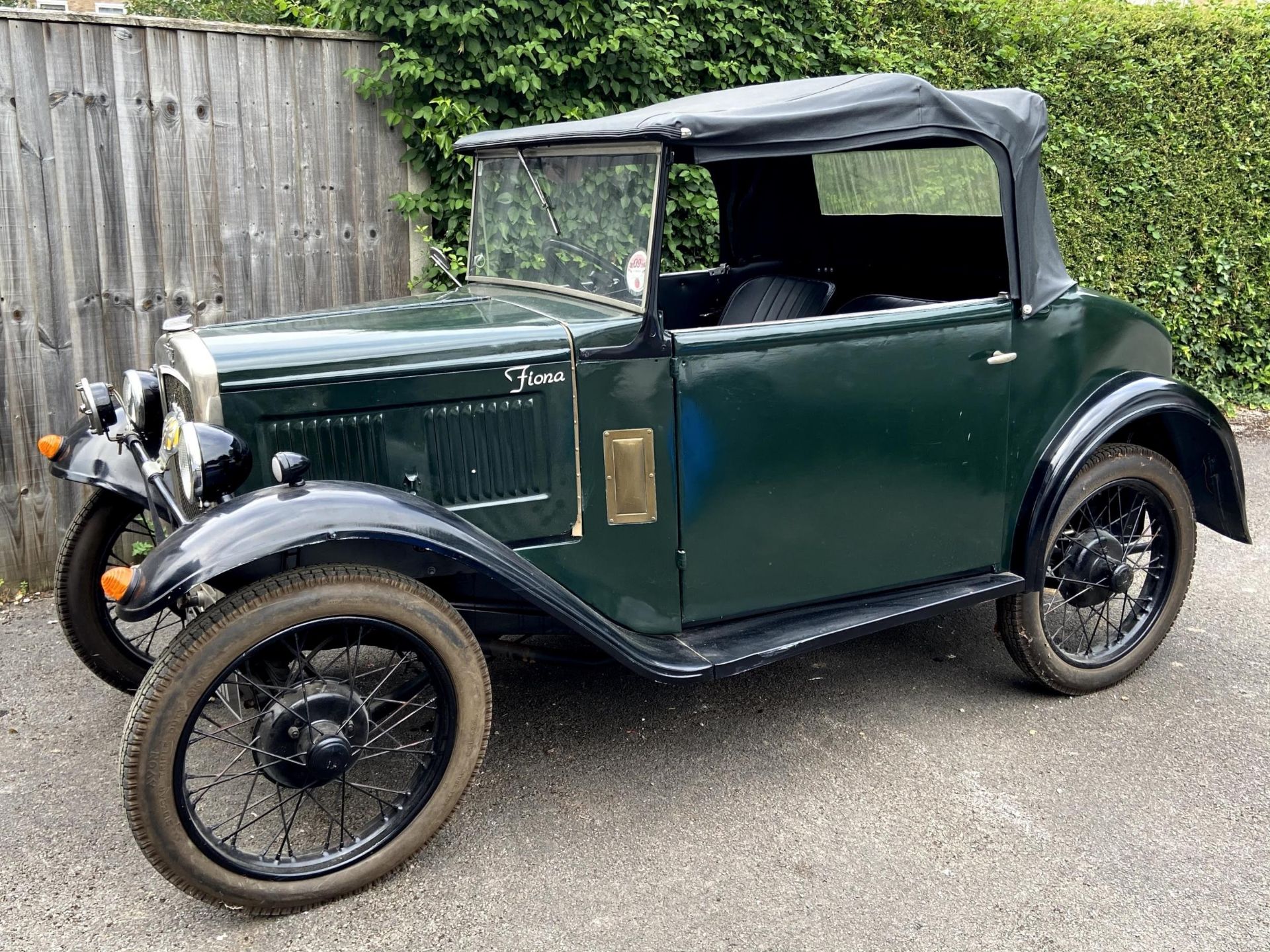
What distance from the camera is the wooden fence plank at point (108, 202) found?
4.30 metres

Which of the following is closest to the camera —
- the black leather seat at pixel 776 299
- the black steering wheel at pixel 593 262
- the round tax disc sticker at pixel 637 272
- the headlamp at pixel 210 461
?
the headlamp at pixel 210 461

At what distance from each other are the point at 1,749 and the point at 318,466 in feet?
5.08

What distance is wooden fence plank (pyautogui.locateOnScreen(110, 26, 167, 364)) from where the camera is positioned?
14.3 ft

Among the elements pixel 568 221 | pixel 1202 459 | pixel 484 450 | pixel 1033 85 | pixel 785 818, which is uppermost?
pixel 1033 85

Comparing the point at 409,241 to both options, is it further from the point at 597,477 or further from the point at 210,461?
the point at 210,461

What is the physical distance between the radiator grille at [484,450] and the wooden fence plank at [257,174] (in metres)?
2.27

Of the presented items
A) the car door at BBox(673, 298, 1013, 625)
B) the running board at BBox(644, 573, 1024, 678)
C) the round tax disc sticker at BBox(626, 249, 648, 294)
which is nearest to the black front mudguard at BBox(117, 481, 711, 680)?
the running board at BBox(644, 573, 1024, 678)

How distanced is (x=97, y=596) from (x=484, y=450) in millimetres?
1509

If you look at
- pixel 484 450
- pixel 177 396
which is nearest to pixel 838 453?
pixel 484 450

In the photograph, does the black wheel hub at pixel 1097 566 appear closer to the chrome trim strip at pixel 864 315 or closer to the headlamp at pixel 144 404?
the chrome trim strip at pixel 864 315

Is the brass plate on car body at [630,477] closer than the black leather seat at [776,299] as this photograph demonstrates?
Yes

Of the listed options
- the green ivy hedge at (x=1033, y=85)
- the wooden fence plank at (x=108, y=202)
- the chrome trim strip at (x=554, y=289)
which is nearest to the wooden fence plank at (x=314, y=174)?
the green ivy hedge at (x=1033, y=85)

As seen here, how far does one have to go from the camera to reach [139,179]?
445 centimetres

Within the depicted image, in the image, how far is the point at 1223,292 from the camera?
7035mm
